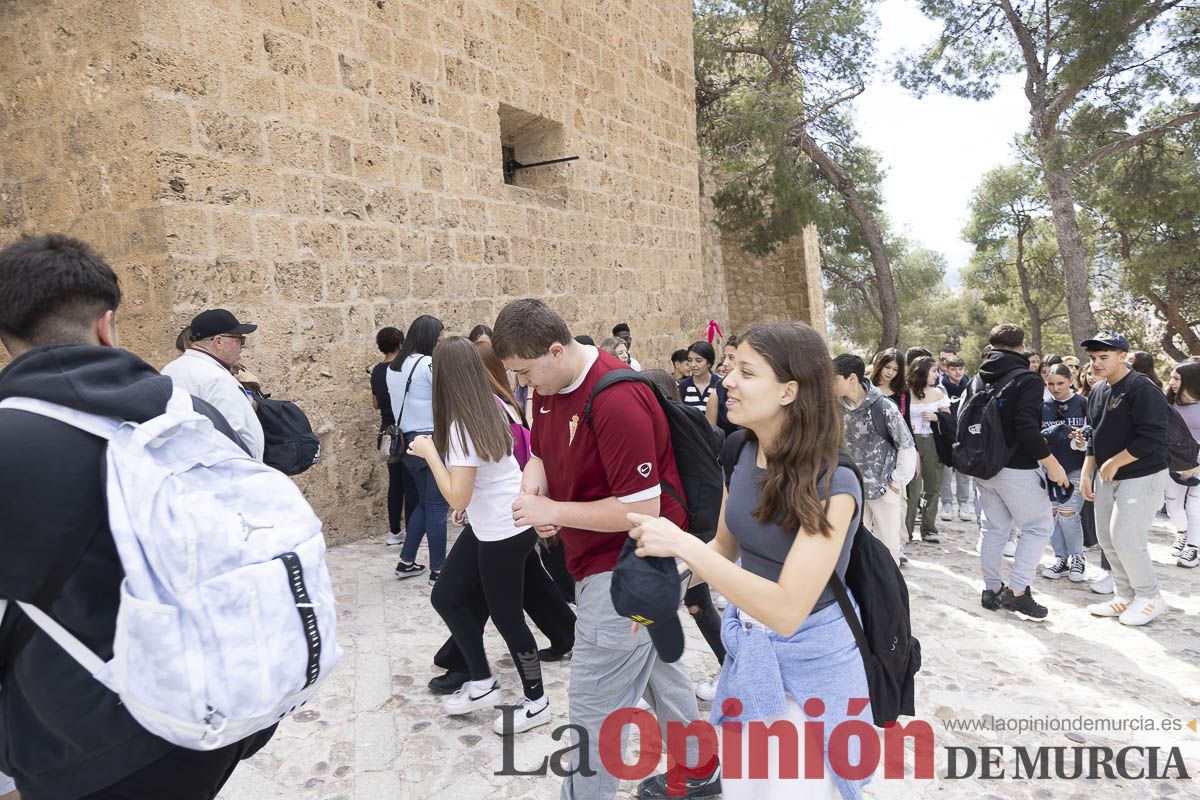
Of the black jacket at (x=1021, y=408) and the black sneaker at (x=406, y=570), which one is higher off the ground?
the black jacket at (x=1021, y=408)

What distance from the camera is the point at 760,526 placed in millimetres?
1788

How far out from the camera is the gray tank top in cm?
173

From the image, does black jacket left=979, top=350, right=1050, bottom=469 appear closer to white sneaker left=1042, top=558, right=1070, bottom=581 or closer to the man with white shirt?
white sneaker left=1042, top=558, right=1070, bottom=581

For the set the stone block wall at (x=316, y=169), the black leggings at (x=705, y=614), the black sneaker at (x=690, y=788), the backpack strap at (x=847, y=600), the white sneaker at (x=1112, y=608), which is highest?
the stone block wall at (x=316, y=169)

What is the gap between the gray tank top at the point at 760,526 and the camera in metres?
1.73

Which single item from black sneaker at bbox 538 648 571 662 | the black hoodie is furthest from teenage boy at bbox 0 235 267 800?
black sneaker at bbox 538 648 571 662

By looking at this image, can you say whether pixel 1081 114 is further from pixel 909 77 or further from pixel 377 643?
pixel 377 643

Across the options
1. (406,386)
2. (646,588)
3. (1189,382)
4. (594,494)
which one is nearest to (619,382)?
(594,494)

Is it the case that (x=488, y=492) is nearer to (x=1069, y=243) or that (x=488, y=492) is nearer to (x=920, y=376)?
(x=920, y=376)

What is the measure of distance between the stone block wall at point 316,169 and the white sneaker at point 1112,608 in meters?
5.03

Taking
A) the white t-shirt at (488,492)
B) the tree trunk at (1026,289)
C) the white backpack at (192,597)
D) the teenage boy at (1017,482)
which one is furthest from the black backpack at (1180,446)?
the tree trunk at (1026,289)

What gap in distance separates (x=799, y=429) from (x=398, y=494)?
4.01m

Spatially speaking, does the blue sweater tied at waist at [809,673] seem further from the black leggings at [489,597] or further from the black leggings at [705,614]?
the black leggings at [489,597]

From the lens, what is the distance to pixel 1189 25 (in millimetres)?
11617
